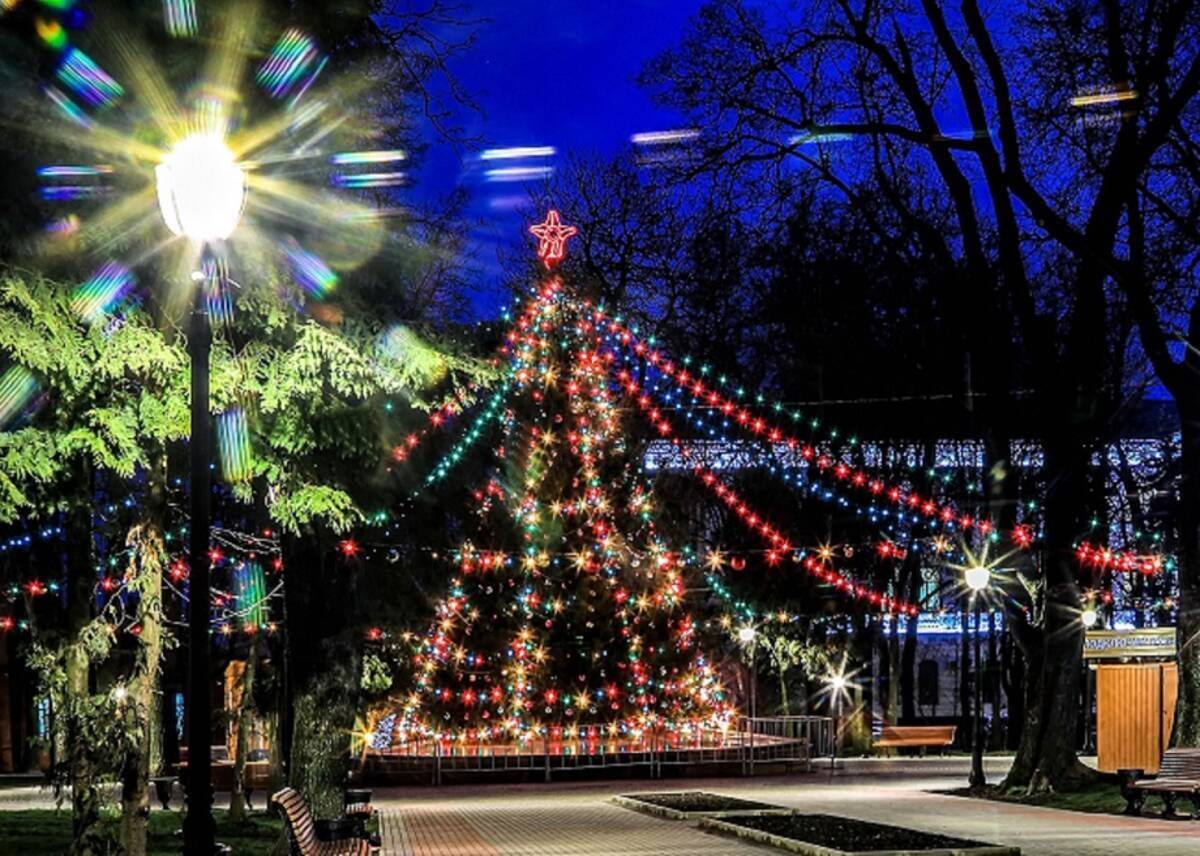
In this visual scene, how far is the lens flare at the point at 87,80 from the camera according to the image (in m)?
11.1

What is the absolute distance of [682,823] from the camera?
20.9m

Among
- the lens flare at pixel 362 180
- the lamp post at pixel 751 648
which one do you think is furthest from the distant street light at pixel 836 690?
the lens flare at pixel 362 180

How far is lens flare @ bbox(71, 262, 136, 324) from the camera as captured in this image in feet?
37.9

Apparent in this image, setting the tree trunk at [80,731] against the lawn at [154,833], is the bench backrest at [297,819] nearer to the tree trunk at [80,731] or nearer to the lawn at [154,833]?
the tree trunk at [80,731]

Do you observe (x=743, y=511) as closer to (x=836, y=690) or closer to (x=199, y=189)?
(x=836, y=690)

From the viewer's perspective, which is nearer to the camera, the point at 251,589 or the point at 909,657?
the point at 251,589

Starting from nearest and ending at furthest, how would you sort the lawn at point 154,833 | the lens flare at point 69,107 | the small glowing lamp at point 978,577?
the lens flare at point 69,107, the lawn at point 154,833, the small glowing lamp at point 978,577

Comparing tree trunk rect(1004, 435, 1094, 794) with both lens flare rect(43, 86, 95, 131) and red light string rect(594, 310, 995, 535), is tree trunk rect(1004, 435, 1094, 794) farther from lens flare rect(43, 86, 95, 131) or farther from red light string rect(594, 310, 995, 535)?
lens flare rect(43, 86, 95, 131)

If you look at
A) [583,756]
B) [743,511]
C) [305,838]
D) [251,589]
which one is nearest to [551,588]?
[583,756]

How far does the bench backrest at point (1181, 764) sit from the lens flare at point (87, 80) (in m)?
16.6

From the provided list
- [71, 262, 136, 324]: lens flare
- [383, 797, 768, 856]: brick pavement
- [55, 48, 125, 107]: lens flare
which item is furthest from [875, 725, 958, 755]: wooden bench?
[55, 48, 125, 107]: lens flare

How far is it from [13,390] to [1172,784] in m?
15.9

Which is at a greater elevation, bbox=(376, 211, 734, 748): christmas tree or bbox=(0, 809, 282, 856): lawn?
bbox=(376, 211, 734, 748): christmas tree

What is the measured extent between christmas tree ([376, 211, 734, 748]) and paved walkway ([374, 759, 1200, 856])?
4.53 feet
